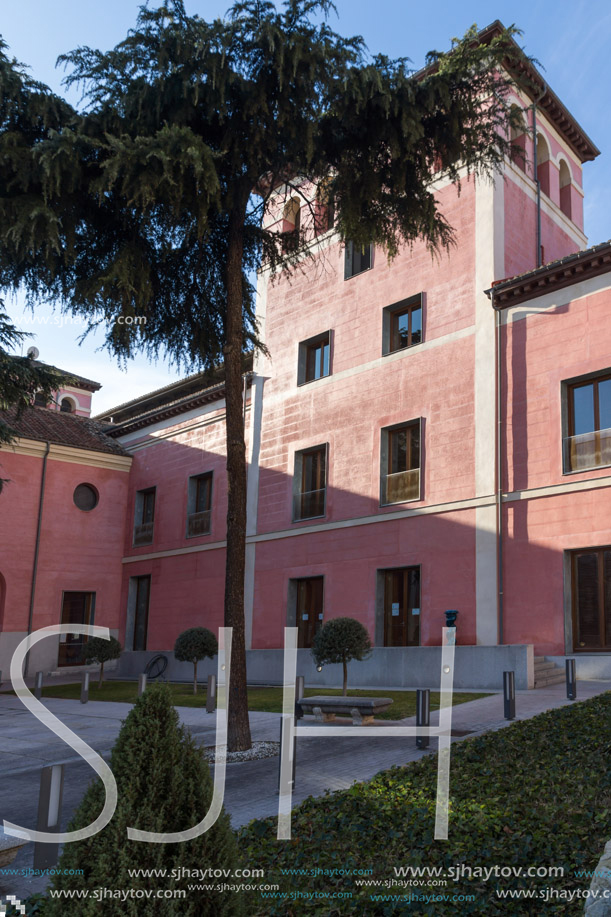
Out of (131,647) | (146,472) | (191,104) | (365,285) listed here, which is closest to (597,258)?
(365,285)

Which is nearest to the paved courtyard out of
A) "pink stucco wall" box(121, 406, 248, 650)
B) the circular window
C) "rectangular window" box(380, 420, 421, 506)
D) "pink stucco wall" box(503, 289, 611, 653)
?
"pink stucco wall" box(503, 289, 611, 653)

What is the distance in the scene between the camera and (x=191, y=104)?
9977 millimetres

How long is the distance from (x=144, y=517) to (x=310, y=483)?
29.8 feet

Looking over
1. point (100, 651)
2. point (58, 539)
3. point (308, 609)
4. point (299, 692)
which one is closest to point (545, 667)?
point (299, 692)

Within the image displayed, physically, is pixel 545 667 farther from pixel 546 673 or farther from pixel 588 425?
pixel 588 425

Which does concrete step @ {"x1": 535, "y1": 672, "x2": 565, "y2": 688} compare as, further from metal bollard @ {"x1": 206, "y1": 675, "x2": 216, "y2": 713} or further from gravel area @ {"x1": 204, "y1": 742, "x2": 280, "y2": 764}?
gravel area @ {"x1": 204, "y1": 742, "x2": 280, "y2": 764}

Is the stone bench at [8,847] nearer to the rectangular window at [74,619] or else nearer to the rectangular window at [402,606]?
the rectangular window at [402,606]

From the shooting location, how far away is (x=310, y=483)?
73.7ft

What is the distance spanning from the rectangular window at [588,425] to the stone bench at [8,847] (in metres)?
13.4

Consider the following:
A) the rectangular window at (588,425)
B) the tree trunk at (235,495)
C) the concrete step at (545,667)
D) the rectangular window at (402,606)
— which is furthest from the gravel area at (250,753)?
the rectangular window at (588,425)

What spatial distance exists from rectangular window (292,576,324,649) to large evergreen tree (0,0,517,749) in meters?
11.3

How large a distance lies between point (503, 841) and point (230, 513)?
18.6ft

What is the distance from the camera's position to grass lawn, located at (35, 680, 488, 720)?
1269 cm

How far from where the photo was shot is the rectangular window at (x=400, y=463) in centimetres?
1948
